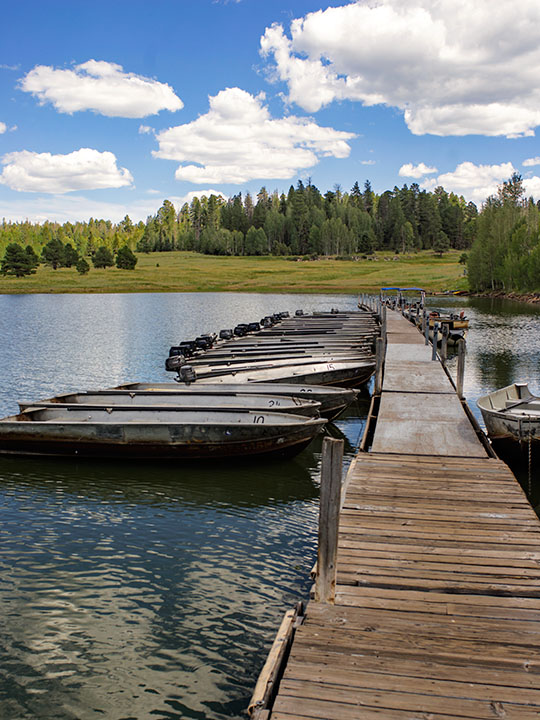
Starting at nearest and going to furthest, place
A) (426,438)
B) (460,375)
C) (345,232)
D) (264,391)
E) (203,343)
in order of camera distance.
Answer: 1. (426,438)
2. (460,375)
3. (264,391)
4. (203,343)
5. (345,232)

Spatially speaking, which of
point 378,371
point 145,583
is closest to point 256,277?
point 378,371

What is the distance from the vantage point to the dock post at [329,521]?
21.9 feet

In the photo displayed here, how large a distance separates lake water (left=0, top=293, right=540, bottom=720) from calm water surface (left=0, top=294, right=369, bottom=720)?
2 cm

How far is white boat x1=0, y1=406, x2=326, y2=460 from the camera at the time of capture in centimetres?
1538

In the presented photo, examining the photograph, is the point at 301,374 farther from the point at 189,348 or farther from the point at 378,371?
the point at 189,348

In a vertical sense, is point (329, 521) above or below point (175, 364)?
above

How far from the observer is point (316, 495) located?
13984mm

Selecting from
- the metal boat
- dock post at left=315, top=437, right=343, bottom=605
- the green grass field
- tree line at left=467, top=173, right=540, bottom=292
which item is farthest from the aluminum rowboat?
the green grass field

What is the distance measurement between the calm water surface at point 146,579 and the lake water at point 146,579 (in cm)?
2

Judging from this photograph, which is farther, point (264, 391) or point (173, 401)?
point (264, 391)

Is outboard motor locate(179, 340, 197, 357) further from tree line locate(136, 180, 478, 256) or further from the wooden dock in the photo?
tree line locate(136, 180, 478, 256)

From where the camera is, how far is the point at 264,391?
19.6m

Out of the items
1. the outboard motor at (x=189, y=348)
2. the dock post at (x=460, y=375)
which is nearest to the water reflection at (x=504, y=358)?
the dock post at (x=460, y=375)

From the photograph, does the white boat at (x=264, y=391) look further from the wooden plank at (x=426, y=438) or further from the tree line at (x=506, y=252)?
the tree line at (x=506, y=252)
